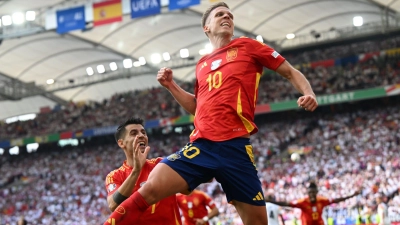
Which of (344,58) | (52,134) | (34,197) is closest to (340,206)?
(344,58)

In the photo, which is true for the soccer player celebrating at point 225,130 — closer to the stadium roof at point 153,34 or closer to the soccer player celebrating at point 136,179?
the soccer player celebrating at point 136,179

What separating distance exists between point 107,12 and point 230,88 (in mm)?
22806

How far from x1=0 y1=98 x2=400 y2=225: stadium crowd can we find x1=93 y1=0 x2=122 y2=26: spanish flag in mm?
9581

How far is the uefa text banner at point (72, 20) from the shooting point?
89.5 feet

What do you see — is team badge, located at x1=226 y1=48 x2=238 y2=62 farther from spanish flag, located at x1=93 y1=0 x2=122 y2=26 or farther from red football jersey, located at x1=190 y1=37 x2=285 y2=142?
spanish flag, located at x1=93 y1=0 x2=122 y2=26

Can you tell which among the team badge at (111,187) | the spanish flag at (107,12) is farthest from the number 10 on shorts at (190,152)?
the spanish flag at (107,12)

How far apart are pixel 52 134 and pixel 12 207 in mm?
7873

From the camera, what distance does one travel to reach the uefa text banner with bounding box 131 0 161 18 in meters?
25.4

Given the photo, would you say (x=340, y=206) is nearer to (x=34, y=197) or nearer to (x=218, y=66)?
(x=218, y=66)

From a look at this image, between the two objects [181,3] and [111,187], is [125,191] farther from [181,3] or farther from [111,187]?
[181,3]

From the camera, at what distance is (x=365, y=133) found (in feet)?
103

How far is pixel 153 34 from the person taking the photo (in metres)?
38.9

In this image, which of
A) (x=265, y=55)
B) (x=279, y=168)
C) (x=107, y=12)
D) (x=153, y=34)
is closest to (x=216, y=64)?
(x=265, y=55)

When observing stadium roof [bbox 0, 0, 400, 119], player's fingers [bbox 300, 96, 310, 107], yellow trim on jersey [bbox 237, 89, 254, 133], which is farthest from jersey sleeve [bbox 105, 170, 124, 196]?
stadium roof [bbox 0, 0, 400, 119]
